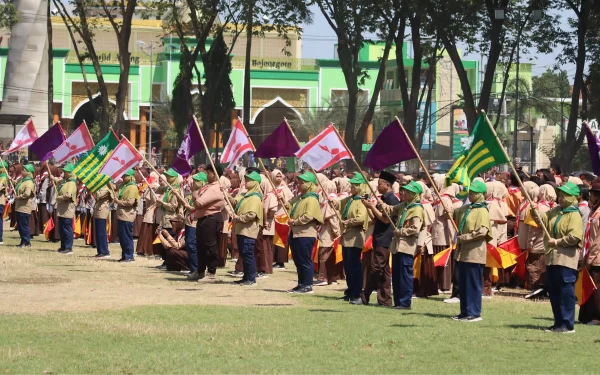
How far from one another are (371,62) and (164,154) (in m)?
14.8

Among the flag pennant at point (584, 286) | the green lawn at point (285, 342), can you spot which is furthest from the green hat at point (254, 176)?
the flag pennant at point (584, 286)

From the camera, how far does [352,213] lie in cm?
1691

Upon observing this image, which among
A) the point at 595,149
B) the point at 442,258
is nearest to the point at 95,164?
the point at 442,258

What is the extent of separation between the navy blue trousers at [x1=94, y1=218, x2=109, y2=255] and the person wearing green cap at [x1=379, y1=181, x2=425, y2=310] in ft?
31.2

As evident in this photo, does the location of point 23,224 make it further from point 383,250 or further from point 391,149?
point 391,149

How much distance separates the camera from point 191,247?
20.8 m

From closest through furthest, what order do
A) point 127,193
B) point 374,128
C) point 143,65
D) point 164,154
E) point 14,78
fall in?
point 127,193, point 14,78, point 164,154, point 143,65, point 374,128

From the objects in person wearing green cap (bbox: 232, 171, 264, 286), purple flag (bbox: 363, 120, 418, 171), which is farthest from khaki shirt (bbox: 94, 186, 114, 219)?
purple flag (bbox: 363, 120, 418, 171)

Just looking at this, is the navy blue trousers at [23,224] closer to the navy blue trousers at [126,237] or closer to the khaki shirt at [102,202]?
the khaki shirt at [102,202]

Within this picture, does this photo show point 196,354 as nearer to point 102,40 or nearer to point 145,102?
point 145,102

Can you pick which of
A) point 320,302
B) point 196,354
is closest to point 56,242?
point 320,302

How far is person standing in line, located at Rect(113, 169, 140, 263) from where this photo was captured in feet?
76.1

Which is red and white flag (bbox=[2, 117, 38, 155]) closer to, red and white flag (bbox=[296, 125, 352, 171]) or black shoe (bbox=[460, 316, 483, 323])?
red and white flag (bbox=[296, 125, 352, 171])

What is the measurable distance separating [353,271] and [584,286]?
348cm
